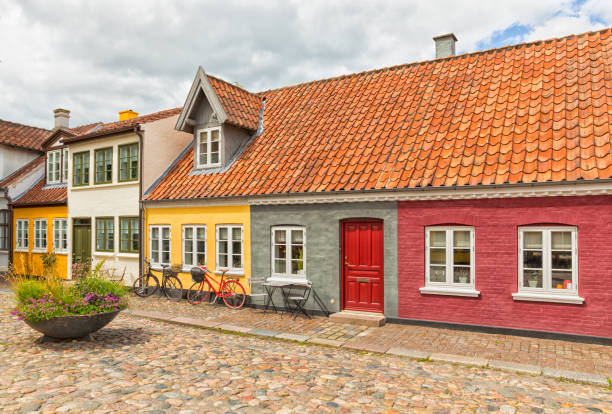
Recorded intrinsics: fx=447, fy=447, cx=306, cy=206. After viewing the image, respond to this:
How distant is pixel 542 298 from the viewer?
30.4 feet

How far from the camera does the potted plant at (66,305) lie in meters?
8.30

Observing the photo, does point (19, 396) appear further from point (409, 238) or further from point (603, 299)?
point (603, 299)

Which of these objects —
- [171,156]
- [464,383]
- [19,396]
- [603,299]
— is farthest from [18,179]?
[603,299]

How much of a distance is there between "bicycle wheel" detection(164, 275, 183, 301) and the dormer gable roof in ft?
17.1

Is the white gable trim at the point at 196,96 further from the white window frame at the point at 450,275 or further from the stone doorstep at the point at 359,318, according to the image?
the white window frame at the point at 450,275

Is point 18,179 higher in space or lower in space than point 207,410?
higher

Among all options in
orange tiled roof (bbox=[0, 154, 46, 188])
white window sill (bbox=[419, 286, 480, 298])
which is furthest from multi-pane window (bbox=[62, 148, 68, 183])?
white window sill (bbox=[419, 286, 480, 298])

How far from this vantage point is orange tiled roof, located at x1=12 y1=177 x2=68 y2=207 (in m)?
19.5

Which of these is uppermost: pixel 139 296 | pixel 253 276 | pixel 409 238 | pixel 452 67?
pixel 452 67

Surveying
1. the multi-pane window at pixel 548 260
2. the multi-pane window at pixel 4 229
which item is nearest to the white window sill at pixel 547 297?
the multi-pane window at pixel 548 260

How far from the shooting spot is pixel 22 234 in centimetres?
2120

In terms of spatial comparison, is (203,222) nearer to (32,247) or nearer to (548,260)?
(548,260)

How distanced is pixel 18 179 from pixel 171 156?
1016cm

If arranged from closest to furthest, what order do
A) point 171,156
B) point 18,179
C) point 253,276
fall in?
point 253,276 < point 171,156 < point 18,179
